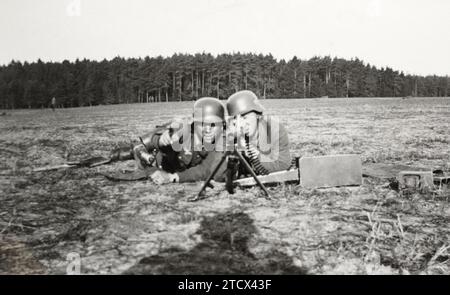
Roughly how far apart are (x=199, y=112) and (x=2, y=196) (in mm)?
3891

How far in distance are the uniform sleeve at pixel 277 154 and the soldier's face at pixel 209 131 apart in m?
0.96

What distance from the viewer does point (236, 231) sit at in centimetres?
488

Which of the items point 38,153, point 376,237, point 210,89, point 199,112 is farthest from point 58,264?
point 210,89

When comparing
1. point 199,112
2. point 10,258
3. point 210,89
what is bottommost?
point 10,258

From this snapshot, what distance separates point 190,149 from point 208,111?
0.96 m

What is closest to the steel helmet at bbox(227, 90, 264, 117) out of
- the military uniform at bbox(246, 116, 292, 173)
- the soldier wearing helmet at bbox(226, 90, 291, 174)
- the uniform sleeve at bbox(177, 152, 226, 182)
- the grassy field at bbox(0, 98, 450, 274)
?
the soldier wearing helmet at bbox(226, 90, 291, 174)

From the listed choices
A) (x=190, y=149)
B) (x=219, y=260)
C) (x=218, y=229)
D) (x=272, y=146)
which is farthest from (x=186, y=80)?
(x=219, y=260)

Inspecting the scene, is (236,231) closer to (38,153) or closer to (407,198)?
(407,198)

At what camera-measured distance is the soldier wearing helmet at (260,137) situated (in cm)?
710

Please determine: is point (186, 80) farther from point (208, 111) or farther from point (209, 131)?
point (209, 131)

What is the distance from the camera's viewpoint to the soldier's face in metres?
7.58

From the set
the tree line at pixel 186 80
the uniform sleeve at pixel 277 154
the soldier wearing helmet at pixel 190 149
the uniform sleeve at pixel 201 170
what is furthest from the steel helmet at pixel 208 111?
the tree line at pixel 186 80

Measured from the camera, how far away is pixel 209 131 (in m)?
7.57

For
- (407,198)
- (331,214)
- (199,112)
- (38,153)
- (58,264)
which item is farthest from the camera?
(38,153)
